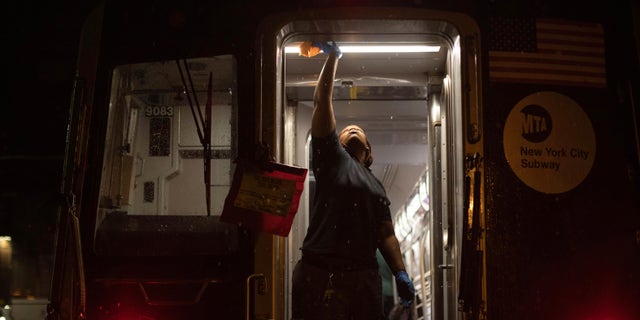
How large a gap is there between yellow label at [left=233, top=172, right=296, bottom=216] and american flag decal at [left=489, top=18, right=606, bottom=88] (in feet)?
3.69

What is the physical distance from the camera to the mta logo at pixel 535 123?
316cm

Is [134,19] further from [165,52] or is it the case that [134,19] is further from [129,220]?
[129,220]

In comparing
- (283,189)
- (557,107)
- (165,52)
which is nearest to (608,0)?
(557,107)

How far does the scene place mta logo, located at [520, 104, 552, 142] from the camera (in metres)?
3.16

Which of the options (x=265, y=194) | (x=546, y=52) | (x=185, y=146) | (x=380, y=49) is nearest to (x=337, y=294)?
(x=265, y=194)

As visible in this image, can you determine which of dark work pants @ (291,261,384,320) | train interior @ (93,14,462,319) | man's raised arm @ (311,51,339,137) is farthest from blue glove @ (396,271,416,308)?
man's raised arm @ (311,51,339,137)

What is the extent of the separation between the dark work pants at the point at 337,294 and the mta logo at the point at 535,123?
54.6 inches

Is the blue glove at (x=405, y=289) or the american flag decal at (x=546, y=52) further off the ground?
the american flag decal at (x=546, y=52)

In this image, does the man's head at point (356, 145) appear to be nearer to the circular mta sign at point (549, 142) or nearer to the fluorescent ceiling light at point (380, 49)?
the fluorescent ceiling light at point (380, 49)

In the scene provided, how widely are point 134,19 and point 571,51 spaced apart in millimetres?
2165

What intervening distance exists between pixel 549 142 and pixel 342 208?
140 centimetres

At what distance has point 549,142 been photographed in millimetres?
3158

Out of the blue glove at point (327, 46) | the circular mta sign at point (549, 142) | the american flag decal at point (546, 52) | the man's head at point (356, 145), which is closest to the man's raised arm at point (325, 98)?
the blue glove at point (327, 46)

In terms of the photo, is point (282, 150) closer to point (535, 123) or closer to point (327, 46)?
point (327, 46)
